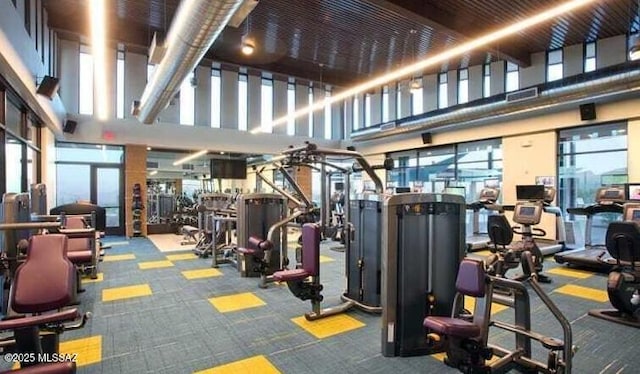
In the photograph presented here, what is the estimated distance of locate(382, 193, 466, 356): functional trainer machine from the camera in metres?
3.03

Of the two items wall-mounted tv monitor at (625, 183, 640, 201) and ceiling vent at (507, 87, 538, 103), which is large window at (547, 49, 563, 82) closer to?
ceiling vent at (507, 87, 538, 103)

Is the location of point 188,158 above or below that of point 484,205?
above

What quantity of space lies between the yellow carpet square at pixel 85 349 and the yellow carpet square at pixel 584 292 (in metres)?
Answer: 5.41

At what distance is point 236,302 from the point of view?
4406 millimetres

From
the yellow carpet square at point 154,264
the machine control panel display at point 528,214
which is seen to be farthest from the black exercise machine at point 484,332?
the yellow carpet square at point 154,264

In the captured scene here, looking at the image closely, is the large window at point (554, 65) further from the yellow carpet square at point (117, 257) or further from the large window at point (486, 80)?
the yellow carpet square at point (117, 257)

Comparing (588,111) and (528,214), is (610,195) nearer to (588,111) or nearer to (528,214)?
(528,214)

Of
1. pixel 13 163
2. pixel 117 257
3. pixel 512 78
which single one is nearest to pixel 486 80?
pixel 512 78

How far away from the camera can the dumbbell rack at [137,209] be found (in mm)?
10544

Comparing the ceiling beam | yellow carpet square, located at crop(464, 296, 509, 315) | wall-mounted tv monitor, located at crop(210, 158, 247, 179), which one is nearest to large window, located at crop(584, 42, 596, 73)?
the ceiling beam

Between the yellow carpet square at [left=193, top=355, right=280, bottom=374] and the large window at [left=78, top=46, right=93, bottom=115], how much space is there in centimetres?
993

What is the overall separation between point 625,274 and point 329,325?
3.05 meters

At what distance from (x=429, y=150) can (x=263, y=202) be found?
715 centimetres

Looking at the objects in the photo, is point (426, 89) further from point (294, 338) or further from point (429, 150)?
point (294, 338)
